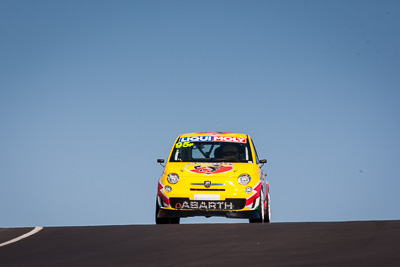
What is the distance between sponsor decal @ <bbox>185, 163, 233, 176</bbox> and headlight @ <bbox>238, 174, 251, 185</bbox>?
0.29 meters

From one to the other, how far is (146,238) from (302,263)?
12.2ft

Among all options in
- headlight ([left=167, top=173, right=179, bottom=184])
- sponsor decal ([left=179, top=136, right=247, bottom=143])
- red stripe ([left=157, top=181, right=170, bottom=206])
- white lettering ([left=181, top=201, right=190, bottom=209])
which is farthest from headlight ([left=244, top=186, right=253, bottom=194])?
sponsor decal ([left=179, top=136, right=247, bottom=143])

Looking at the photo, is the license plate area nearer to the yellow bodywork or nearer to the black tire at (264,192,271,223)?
the yellow bodywork

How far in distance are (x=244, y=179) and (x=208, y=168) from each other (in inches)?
28.3

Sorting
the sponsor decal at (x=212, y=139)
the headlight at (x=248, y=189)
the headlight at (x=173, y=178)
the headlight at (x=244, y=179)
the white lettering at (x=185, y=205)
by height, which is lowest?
the white lettering at (x=185, y=205)

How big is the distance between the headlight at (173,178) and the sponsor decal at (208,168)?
28 centimetres

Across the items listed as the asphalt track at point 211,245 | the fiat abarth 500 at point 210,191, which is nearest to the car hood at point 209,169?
the fiat abarth 500 at point 210,191

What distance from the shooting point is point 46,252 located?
→ 1027cm

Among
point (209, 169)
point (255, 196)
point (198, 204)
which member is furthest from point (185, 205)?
point (255, 196)

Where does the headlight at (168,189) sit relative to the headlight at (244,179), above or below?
below

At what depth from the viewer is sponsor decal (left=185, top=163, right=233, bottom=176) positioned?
54.0 ft

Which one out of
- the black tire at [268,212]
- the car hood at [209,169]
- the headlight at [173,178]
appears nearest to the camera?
the headlight at [173,178]

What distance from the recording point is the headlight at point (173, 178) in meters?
16.3

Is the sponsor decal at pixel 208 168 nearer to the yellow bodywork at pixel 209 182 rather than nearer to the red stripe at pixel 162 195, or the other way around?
the yellow bodywork at pixel 209 182
